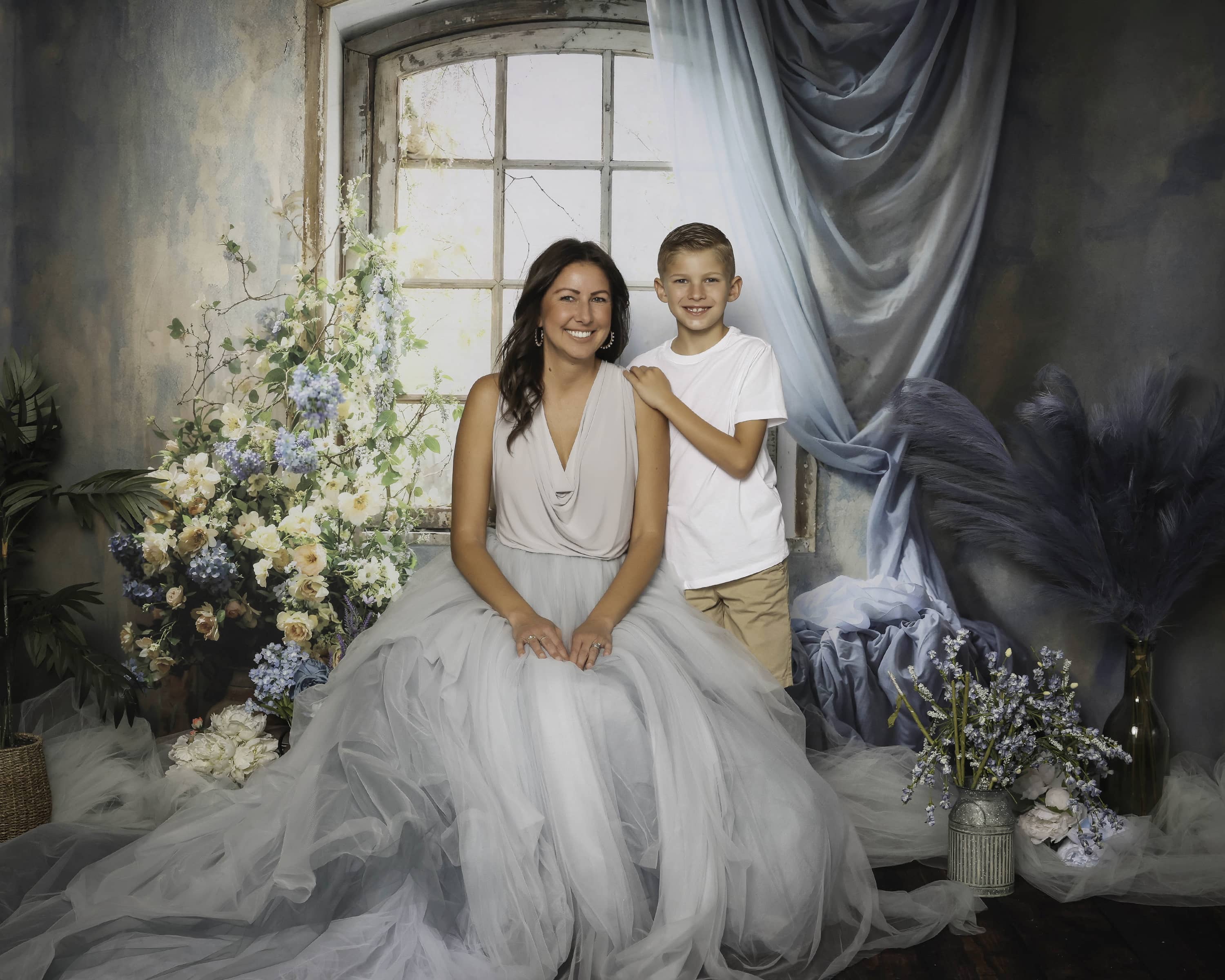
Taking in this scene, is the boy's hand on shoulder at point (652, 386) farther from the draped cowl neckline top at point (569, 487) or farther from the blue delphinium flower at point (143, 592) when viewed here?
the blue delphinium flower at point (143, 592)

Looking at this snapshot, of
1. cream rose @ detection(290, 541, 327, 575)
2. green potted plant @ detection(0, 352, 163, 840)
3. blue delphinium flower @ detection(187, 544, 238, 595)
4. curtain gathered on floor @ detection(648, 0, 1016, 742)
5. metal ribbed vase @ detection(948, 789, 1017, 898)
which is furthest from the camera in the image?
curtain gathered on floor @ detection(648, 0, 1016, 742)

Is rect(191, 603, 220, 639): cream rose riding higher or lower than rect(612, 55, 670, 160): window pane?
lower

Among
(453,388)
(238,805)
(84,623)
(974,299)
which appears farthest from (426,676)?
(974,299)

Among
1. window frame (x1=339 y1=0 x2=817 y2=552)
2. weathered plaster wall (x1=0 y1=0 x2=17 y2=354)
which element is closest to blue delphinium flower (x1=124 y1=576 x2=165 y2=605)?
window frame (x1=339 y1=0 x2=817 y2=552)

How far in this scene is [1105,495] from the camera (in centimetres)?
287

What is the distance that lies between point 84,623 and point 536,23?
2.51 meters

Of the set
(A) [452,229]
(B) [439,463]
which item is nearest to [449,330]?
(A) [452,229]

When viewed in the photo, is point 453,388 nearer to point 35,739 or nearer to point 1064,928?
point 35,739

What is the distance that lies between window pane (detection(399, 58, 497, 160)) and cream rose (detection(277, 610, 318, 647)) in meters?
1.69

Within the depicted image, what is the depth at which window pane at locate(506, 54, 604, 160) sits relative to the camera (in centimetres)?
355

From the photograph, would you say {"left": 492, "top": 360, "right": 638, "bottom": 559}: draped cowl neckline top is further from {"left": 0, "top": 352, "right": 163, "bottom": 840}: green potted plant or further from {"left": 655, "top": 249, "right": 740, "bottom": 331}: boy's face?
{"left": 0, "top": 352, "right": 163, "bottom": 840}: green potted plant

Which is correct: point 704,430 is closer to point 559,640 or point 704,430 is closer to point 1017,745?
point 559,640

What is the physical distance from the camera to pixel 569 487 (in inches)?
96.7

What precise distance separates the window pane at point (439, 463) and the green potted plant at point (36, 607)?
943 millimetres
